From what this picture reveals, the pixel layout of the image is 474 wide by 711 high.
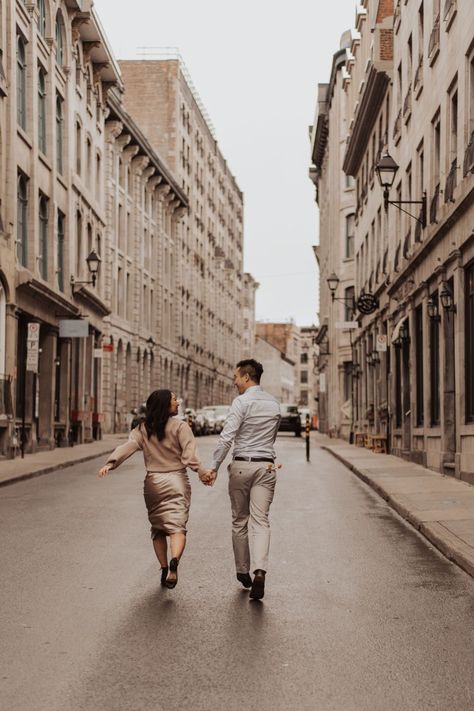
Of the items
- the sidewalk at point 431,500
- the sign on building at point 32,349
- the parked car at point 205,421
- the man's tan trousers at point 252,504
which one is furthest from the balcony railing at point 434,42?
the parked car at point 205,421

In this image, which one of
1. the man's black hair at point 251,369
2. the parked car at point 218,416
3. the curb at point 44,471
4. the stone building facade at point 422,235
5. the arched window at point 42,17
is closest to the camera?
the man's black hair at point 251,369

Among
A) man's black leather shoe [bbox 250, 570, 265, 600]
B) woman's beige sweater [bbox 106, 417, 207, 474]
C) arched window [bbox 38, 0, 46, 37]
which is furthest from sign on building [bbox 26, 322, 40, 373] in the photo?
man's black leather shoe [bbox 250, 570, 265, 600]

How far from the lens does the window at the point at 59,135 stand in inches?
1463

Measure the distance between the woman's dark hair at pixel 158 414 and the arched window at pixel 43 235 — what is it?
2609cm

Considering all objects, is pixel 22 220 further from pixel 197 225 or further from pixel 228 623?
pixel 197 225

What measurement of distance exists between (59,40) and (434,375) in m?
19.5

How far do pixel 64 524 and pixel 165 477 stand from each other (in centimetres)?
506

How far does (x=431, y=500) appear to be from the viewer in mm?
15828

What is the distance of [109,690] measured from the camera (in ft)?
18.3

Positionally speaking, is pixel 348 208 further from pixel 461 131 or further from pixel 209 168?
pixel 209 168

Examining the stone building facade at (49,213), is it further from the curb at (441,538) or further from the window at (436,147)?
the curb at (441,538)

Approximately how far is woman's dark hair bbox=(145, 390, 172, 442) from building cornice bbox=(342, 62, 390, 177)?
2758 cm

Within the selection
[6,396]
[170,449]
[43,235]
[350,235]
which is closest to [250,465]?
[170,449]

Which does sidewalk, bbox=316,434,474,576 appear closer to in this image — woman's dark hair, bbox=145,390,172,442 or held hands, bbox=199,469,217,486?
held hands, bbox=199,469,217,486
